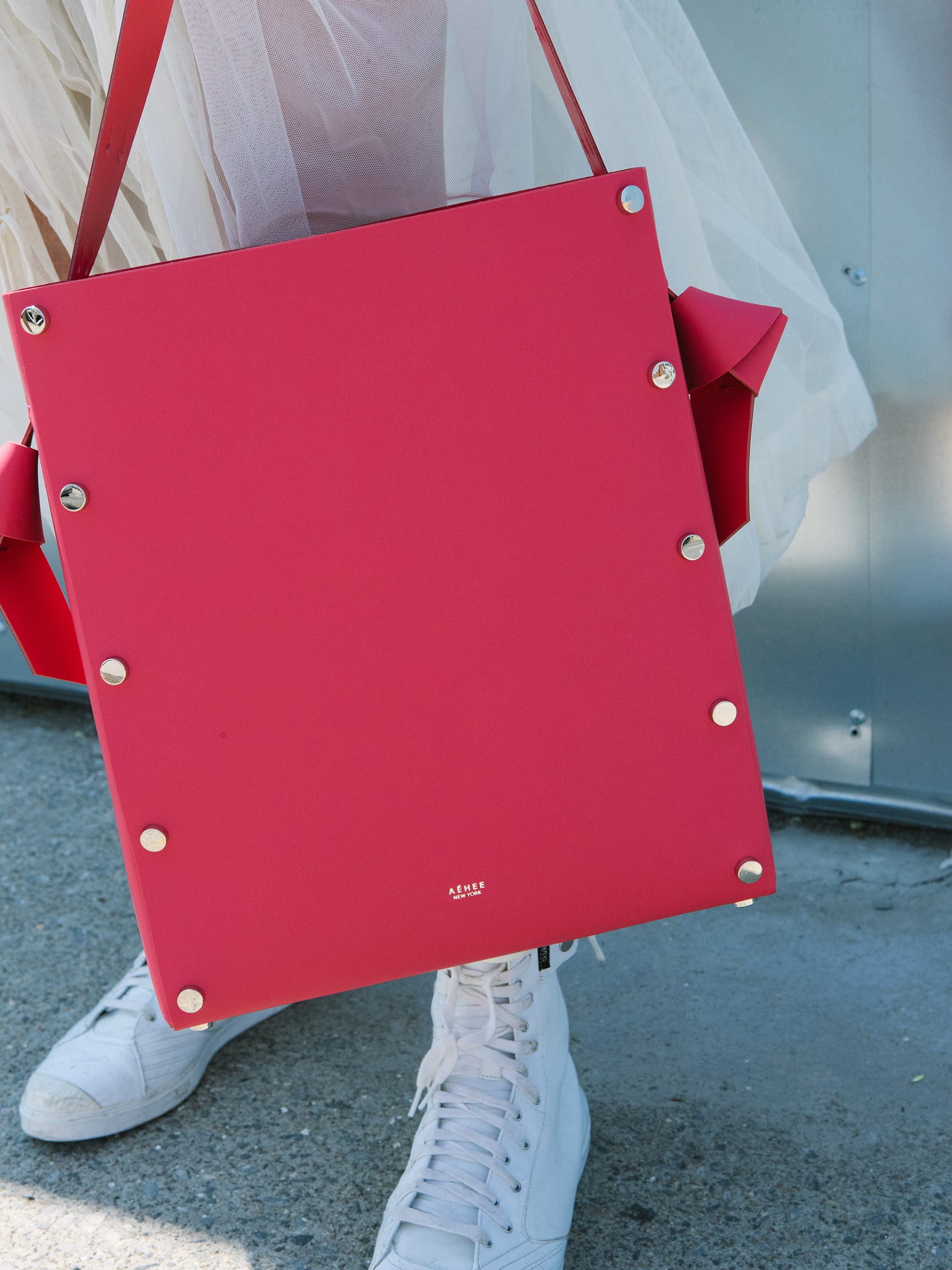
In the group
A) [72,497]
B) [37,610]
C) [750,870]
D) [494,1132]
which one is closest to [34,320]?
[72,497]

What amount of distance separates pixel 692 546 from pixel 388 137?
1.22ft

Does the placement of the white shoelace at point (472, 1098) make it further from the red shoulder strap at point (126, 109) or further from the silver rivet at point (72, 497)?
the red shoulder strap at point (126, 109)

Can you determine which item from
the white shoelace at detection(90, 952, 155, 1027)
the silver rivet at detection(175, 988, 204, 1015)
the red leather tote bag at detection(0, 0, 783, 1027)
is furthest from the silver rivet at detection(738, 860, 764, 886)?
the white shoelace at detection(90, 952, 155, 1027)

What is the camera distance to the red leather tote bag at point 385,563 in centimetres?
67

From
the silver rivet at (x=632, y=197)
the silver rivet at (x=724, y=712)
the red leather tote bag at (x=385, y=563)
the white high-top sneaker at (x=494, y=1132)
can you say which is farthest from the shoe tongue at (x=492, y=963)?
the silver rivet at (x=632, y=197)

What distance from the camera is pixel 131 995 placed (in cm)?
113

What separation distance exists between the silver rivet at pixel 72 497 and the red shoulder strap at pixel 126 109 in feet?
0.45

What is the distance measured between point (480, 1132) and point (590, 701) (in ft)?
1.33

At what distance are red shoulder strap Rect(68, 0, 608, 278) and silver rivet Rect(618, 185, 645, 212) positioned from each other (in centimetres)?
2

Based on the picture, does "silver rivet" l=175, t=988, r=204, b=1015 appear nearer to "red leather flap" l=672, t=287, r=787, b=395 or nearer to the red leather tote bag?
the red leather tote bag

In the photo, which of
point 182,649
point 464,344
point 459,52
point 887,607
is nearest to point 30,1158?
point 182,649

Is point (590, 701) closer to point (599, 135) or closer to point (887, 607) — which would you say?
point (599, 135)

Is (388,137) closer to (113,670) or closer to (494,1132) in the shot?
(113,670)

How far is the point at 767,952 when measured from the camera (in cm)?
124
